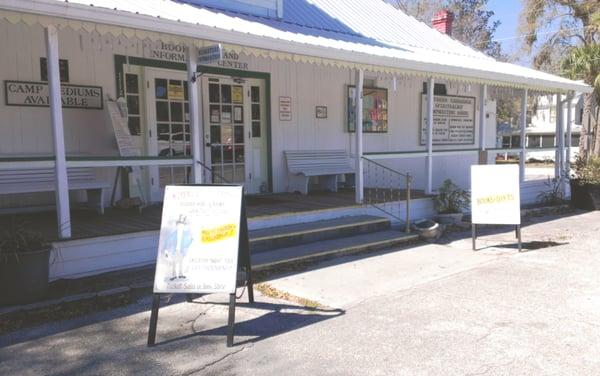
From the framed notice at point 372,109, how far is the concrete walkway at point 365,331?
5.92 m

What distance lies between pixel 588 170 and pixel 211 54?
9.63 m

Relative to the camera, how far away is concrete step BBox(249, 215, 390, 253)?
23.2ft

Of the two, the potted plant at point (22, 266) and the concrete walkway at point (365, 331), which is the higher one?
the potted plant at point (22, 266)

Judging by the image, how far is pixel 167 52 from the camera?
28.9ft

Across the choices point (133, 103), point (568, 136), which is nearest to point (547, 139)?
point (568, 136)

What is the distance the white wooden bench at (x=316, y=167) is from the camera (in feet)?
34.8

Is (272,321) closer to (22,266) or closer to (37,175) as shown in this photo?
(22,266)

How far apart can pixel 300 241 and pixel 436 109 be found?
7.53 m

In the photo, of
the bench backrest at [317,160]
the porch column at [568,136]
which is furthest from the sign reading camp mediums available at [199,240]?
the porch column at [568,136]

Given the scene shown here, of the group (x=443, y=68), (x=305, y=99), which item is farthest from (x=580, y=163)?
(x=305, y=99)

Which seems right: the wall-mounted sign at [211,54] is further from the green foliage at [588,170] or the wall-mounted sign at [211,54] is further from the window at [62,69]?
the green foliage at [588,170]

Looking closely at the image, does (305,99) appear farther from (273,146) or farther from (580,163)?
(580,163)

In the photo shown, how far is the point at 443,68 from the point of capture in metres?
9.48

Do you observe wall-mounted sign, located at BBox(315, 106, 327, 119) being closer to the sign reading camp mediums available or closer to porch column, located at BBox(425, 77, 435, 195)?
porch column, located at BBox(425, 77, 435, 195)
